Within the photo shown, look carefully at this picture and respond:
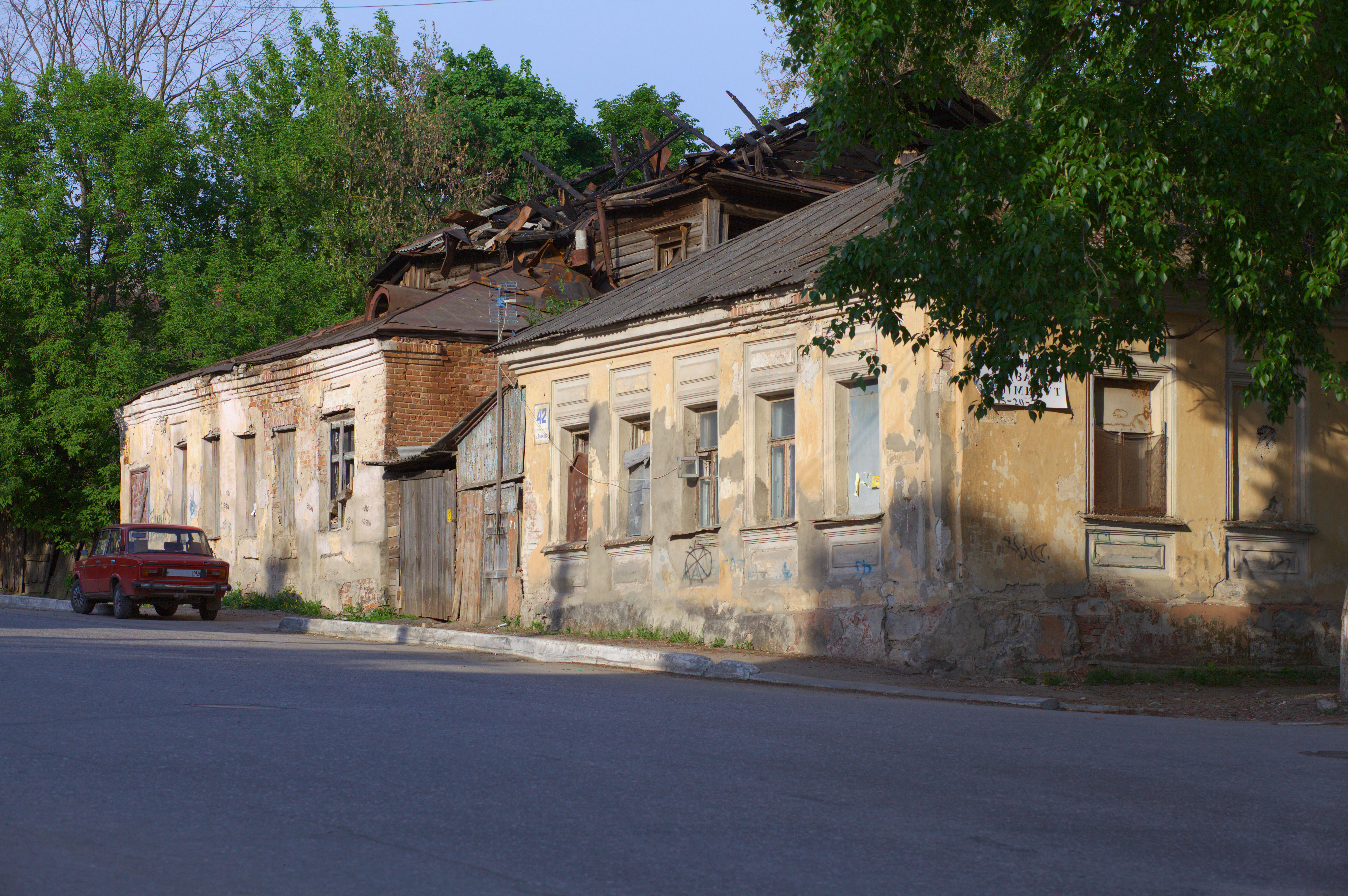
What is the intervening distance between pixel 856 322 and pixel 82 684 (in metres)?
6.99

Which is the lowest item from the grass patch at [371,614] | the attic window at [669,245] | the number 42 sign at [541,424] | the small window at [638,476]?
the grass patch at [371,614]

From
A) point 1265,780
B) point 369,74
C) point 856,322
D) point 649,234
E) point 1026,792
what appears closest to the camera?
point 1026,792

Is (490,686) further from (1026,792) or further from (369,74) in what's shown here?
(369,74)

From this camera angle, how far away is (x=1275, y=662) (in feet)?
50.2

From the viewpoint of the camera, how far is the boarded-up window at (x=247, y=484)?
2788 cm

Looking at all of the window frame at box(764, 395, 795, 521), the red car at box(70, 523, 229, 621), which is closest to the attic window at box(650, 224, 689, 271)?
the red car at box(70, 523, 229, 621)

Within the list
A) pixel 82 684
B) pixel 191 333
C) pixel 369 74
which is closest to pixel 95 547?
pixel 191 333

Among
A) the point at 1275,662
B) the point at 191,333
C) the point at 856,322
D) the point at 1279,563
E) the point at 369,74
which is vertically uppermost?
the point at 369,74

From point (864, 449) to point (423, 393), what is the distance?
1060 centimetres

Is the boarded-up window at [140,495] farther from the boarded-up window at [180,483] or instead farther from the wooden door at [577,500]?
the wooden door at [577,500]

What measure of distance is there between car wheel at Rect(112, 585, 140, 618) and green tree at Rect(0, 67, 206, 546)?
11.4m

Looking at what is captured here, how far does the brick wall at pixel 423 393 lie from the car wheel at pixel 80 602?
17.4ft

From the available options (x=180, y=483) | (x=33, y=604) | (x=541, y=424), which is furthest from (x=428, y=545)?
(x=180, y=483)

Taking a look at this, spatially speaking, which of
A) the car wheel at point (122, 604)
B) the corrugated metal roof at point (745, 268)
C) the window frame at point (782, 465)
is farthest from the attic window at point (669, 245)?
the car wheel at point (122, 604)
